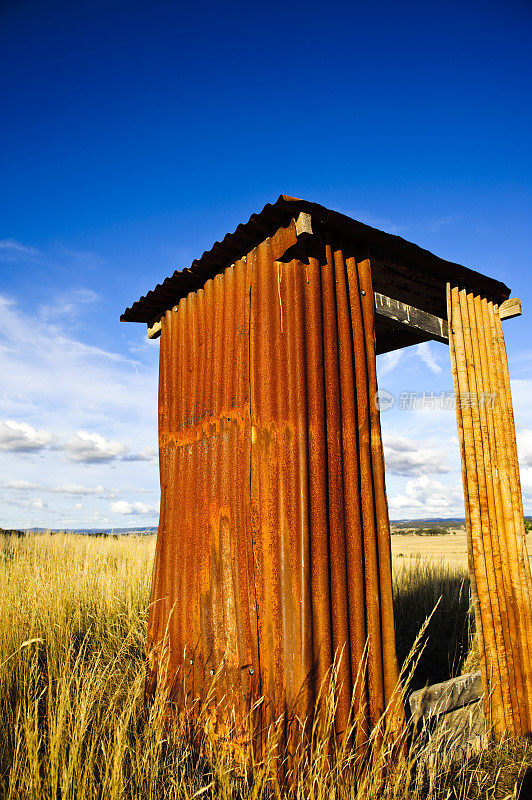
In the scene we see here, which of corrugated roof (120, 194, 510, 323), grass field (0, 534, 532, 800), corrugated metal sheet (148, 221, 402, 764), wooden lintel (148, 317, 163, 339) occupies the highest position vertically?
corrugated roof (120, 194, 510, 323)

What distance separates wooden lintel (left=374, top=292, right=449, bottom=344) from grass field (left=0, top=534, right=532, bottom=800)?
3059mm

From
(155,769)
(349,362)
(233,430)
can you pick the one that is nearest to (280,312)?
(349,362)

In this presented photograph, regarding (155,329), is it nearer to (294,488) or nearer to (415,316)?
(415,316)

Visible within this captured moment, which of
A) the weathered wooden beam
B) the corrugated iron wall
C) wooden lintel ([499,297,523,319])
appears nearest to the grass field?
the corrugated iron wall

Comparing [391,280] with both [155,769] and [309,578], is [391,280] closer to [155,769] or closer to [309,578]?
[309,578]

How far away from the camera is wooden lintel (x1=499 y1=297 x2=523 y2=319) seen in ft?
17.1

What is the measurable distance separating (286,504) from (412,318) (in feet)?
7.87

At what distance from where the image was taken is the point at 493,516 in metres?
4.59

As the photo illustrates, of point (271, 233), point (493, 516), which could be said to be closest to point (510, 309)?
point (493, 516)

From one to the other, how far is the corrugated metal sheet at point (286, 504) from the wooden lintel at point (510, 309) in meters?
2.25

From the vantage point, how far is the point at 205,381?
399 centimetres

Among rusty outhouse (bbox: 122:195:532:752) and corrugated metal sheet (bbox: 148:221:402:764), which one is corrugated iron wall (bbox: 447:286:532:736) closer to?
rusty outhouse (bbox: 122:195:532:752)

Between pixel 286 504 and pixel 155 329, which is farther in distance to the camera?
pixel 155 329

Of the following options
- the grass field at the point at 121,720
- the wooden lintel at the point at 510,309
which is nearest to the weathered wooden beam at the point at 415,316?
the wooden lintel at the point at 510,309
